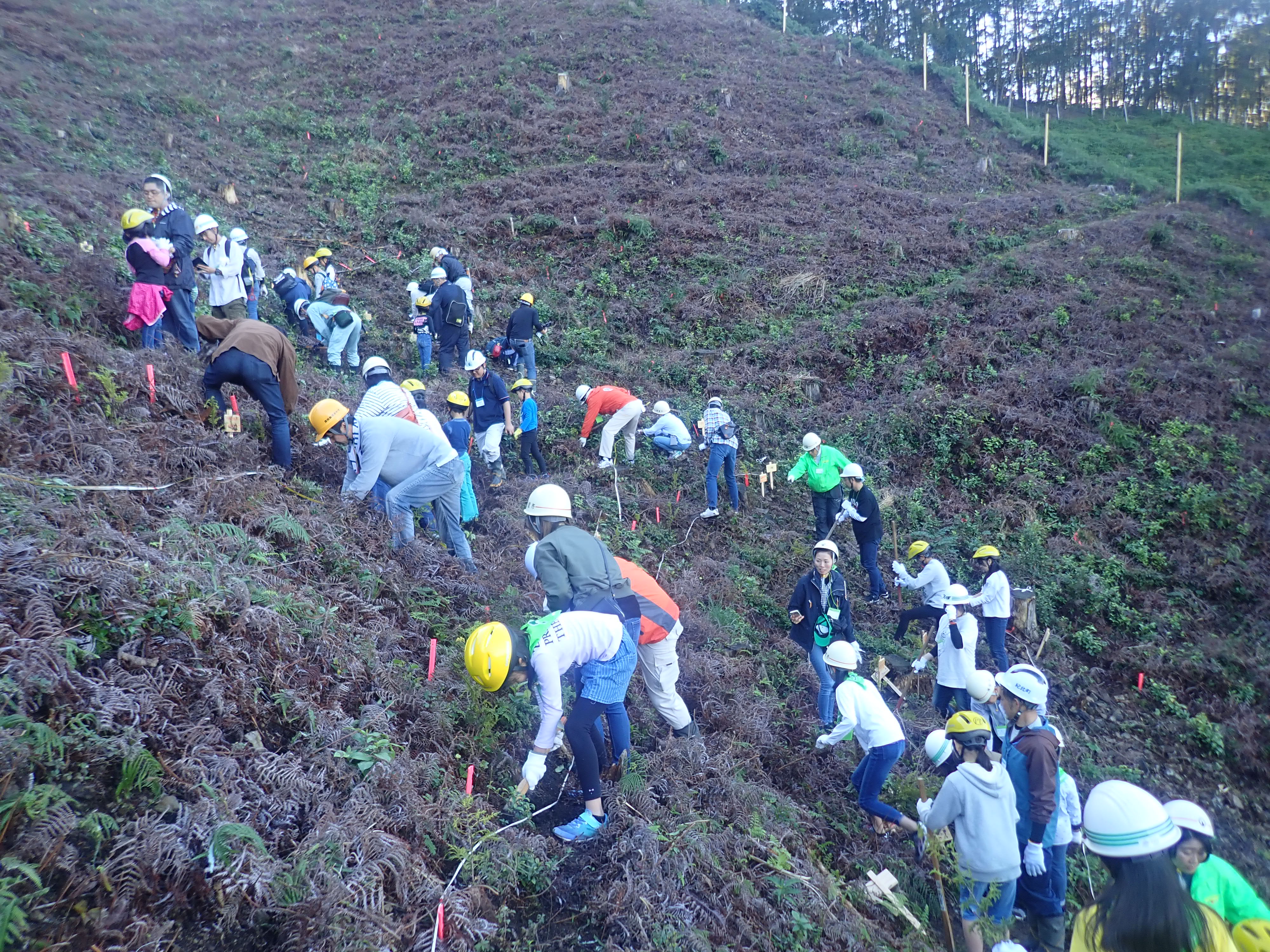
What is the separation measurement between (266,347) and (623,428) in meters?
5.38

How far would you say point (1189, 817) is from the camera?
319cm

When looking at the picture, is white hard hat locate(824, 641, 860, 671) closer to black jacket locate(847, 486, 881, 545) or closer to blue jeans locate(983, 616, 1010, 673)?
blue jeans locate(983, 616, 1010, 673)

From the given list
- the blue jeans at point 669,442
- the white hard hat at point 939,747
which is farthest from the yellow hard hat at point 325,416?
the white hard hat at point 939,747

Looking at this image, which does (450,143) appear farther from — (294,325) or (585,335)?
(294,325)

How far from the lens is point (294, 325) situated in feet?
38.3

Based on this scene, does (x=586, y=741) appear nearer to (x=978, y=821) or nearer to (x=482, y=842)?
(x=482, y=842)

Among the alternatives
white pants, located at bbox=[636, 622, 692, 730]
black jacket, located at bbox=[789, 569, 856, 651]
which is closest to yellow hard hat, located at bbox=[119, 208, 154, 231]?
white pants, located at bbox=[636, 622, 692, 730]

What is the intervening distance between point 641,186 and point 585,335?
8.13m

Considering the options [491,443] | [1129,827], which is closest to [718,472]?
[491,443]

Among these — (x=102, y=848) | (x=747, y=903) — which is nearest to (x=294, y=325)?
(x=102, y=848)

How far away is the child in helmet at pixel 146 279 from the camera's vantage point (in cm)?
685

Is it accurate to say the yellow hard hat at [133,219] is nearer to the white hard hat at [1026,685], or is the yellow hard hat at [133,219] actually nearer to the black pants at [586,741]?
the black pants at [586,741]

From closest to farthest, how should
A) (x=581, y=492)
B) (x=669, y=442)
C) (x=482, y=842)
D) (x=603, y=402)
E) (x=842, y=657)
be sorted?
(x=482, y=842), (x=842, y=657), (x=581, y=492), (x=603, y=402), (x=669, y=442)

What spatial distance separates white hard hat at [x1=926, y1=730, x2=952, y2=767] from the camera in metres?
5.19
